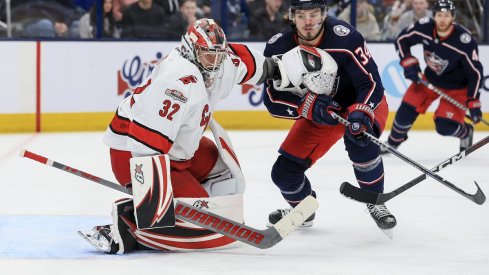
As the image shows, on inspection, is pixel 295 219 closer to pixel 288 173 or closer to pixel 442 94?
pixel 288 173

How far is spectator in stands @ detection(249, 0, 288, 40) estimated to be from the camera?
771 centimetres

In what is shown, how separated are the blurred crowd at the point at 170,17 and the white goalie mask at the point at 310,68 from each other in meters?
3.84

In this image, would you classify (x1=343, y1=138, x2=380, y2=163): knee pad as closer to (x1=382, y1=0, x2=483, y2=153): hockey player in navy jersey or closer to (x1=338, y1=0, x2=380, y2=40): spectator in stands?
(x1=382, y1=0, x2=483, y2=153): hockey player in navy jersey

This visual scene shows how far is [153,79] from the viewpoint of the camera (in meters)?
3.29

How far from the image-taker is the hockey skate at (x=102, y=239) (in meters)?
3.38

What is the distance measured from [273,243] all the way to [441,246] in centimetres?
66

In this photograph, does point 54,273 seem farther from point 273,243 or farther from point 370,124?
point 370,124

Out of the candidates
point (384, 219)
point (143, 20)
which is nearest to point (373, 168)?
point (384, 219)

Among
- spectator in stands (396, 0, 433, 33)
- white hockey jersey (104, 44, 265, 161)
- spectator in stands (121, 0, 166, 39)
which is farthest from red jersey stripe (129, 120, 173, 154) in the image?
spectator in stands (396, 0, 433, 33)

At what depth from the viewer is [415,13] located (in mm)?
7895

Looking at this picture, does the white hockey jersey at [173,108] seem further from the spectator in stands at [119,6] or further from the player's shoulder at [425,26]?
the spectator in stands at [119,6]

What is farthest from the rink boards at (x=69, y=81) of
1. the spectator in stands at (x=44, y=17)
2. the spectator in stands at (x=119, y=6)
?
the spectator in stands at (x=119, y=6)

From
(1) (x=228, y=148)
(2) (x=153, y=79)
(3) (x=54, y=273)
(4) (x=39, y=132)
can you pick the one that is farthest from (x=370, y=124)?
(4) (x=39, y=132)

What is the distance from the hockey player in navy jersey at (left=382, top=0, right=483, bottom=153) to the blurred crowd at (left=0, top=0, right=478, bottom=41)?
1378 millimetres
